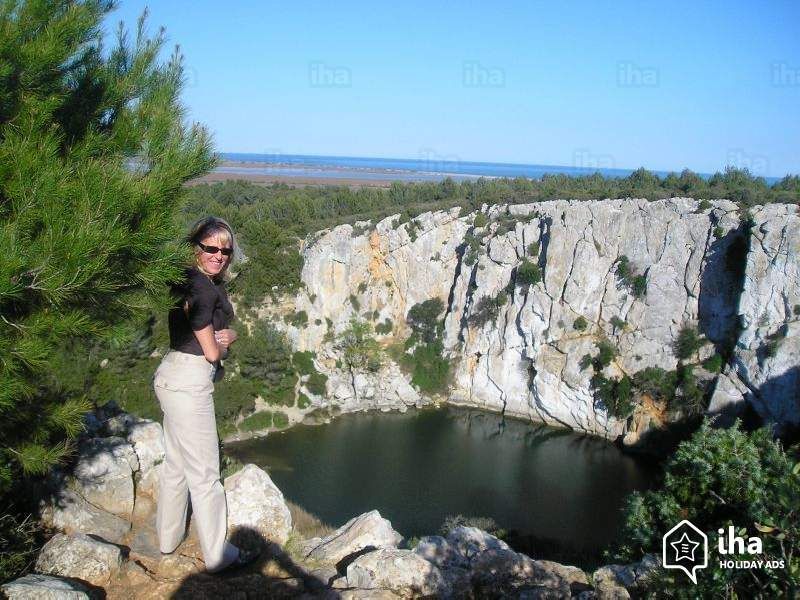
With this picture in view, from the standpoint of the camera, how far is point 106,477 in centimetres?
533

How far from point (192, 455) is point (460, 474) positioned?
21.0 m

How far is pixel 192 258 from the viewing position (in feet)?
11.6

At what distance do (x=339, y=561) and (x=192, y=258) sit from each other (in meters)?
3.27

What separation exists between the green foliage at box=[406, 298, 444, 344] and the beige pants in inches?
1233

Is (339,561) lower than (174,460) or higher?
lower

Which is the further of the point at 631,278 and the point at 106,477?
the point at 631,278

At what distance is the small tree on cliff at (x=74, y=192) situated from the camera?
2926 mm

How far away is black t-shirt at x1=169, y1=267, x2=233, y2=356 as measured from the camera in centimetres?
339

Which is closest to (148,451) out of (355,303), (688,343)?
(688,343)

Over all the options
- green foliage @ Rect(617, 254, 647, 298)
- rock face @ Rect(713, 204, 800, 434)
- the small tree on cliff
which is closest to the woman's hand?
the small tree on cliff

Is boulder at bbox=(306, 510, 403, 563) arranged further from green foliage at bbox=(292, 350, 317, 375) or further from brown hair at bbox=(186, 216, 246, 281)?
green foliage at bbox=(292, 350, 317, 375)

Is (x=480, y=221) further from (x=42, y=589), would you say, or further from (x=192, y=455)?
(x=42, y=589)

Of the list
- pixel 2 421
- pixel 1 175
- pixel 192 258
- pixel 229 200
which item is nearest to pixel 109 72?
pixel 1 175

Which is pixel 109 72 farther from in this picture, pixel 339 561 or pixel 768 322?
pixel 768 322
